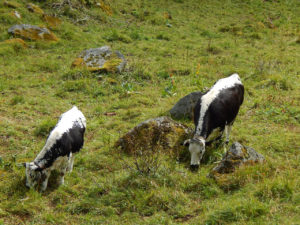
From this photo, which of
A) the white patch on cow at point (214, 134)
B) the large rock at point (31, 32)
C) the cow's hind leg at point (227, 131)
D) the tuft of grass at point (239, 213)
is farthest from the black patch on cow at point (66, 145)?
the large rock at point (31, 32)

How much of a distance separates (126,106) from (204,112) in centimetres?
358

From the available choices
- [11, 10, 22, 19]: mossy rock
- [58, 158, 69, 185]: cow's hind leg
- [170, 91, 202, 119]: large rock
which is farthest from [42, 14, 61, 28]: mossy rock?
[58, 158, 69, 185]: cow's hind leg

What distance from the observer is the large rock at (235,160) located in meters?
6.42

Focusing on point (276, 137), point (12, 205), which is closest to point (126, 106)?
point (276, 137)

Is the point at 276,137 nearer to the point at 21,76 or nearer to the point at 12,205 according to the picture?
the point at 12,205

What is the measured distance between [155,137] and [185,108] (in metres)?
1.82

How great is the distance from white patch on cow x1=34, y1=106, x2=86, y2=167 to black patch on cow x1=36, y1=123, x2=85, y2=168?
0.16 ft

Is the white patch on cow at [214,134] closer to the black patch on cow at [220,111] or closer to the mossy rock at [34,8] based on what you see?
the black patch on cow at [220,111]

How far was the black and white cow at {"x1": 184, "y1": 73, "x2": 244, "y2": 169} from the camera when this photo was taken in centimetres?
715

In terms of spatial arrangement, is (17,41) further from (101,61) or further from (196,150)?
(196,150)

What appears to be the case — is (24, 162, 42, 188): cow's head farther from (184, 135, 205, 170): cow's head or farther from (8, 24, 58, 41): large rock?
(8, 24, 58, 41): large rock

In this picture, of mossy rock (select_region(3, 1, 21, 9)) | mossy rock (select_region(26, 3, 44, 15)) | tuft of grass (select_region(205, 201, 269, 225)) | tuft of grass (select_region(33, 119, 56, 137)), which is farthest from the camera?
mossy rock (select_region(26, 3, 44, 15))

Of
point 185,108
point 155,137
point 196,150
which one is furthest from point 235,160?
point 185,108

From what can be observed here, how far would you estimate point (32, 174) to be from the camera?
6.42 m
